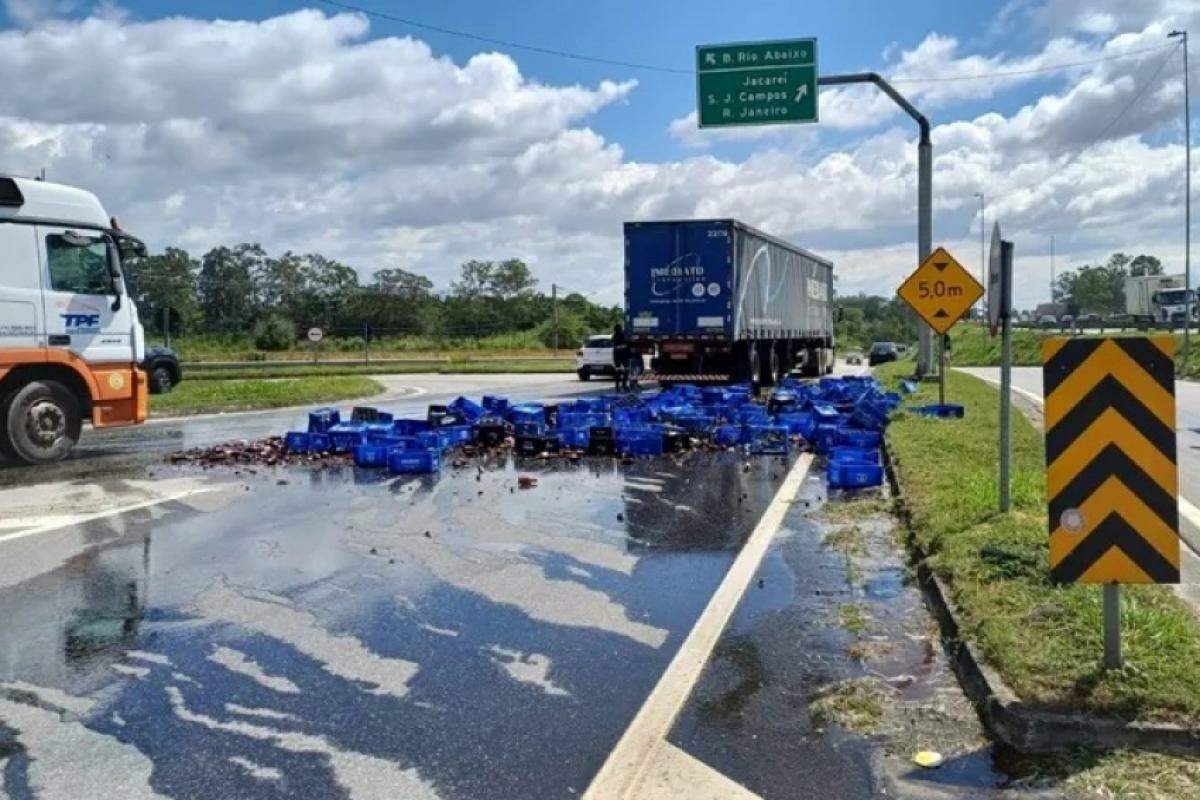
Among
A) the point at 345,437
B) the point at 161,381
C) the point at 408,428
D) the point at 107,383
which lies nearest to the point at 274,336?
the point at 161,381

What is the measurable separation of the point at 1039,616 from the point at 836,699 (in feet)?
4.36

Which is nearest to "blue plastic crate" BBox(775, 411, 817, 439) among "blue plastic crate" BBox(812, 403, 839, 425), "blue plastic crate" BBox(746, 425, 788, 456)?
"blue plastic crate" BBox(812, 403, 839, 425)

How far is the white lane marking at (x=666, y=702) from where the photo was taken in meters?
3.86

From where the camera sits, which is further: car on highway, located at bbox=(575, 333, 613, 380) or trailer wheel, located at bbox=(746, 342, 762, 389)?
car on highway, located at bbox=(575, 333, 613, 380)

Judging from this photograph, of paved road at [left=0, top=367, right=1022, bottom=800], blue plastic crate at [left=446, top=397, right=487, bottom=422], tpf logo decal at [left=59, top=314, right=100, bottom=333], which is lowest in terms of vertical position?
paved road at [left=0, top=367, right=1022, bottom=800]

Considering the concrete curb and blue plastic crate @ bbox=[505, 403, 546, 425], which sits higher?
blue plastic crate @ bbox=[505, 403, 546, 425]

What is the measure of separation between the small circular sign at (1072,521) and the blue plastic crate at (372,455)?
8740mm

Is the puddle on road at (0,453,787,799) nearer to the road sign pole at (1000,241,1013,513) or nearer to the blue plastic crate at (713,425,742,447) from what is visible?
the road sign pole at (1000,241,1013,513)

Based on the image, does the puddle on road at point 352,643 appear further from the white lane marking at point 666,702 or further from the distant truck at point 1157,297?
the distant truck at point 1157,297

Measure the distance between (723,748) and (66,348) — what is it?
11048 millimetres

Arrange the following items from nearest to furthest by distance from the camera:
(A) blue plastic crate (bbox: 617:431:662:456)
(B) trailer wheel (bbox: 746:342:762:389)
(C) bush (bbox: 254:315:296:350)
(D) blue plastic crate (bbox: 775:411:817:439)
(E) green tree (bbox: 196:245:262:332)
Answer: (A) blue plastic crate (bbox: 617:431:662:456)
(D) blue plastic crate (bbox: 775:411:817:439)
(B) trailer wheel (bbox: 746:342:762:389)
(C) bush (bbox: 254:315:296:350)
(E) green tree (bbox: 196:245:262:332)

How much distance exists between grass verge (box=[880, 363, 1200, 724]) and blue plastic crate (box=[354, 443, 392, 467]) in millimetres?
5985

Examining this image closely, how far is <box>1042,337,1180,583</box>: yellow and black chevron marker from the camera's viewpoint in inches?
177

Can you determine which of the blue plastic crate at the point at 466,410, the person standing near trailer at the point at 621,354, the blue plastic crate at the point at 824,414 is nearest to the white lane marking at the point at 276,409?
the person standing near trailer at the point at 621,354
